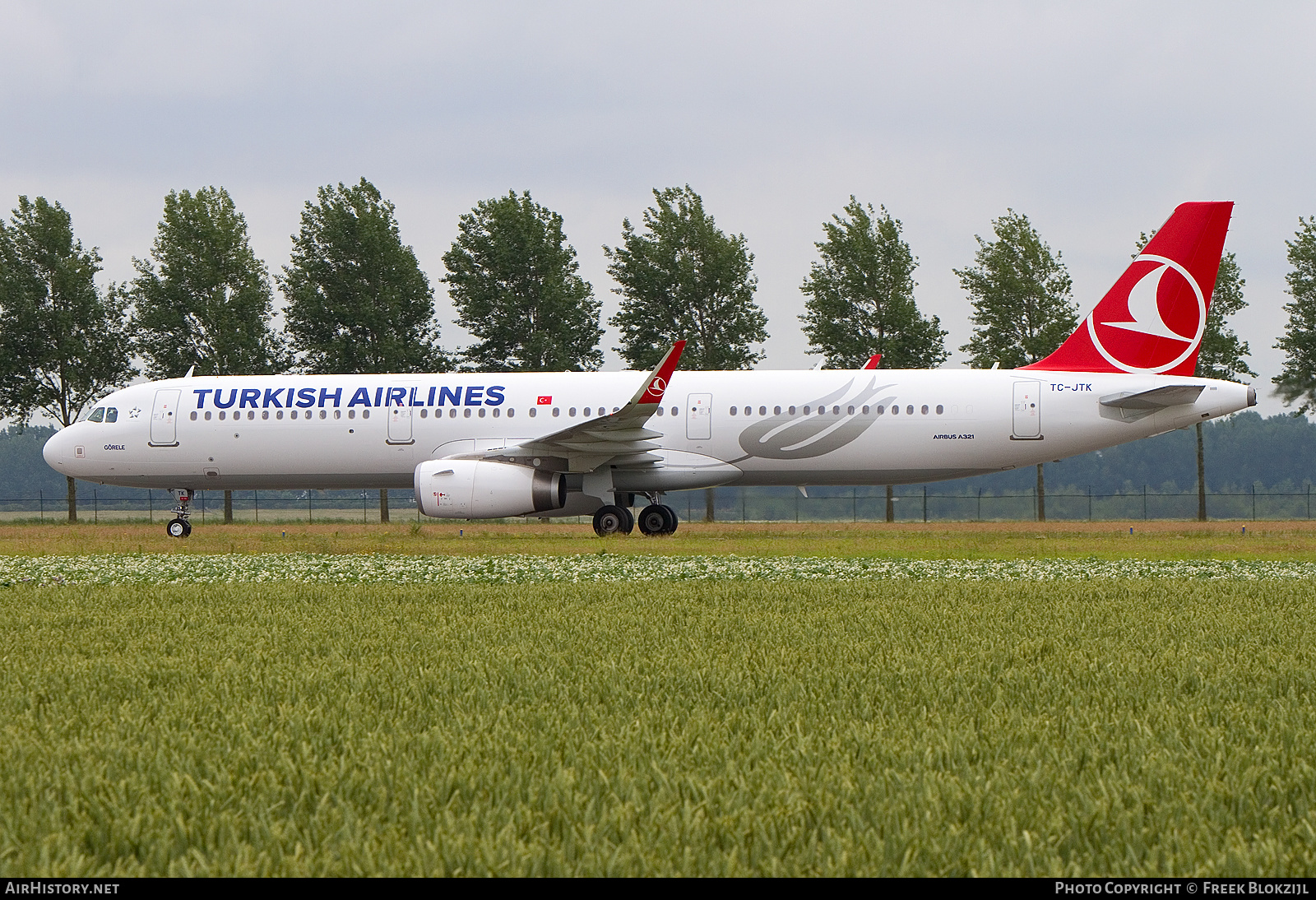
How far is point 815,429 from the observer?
23094 mm

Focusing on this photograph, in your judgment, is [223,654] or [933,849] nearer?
[933,849]

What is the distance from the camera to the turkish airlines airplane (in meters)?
22.3

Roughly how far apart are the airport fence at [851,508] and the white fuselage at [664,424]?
1547cm

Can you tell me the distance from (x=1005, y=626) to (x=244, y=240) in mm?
40711

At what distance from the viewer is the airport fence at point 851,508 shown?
4922cm

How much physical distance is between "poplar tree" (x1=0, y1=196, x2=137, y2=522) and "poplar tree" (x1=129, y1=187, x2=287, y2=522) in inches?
42.9

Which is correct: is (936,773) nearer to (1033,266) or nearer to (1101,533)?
(1101,533)

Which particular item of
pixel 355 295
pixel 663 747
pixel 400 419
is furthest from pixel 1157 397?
pixel 355 295

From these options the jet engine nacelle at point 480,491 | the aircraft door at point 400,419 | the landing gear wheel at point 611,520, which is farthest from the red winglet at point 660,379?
the aircraft door at point 400,419

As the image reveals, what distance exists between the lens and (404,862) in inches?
116

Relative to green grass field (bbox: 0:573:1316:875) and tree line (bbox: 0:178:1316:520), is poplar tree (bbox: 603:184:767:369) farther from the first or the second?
green grass field (bbox: 0:573:1316:875)

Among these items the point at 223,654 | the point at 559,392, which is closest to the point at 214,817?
the point at 223,654

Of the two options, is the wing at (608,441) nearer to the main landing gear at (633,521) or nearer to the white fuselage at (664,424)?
the white fuselage at (664,424)

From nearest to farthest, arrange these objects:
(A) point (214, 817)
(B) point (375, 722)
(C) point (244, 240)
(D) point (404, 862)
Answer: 1. (D) point (404, 862)
2. (A) point (214, 817)
3. (B) point (375, 722)
4. (C) point (244, 240)
